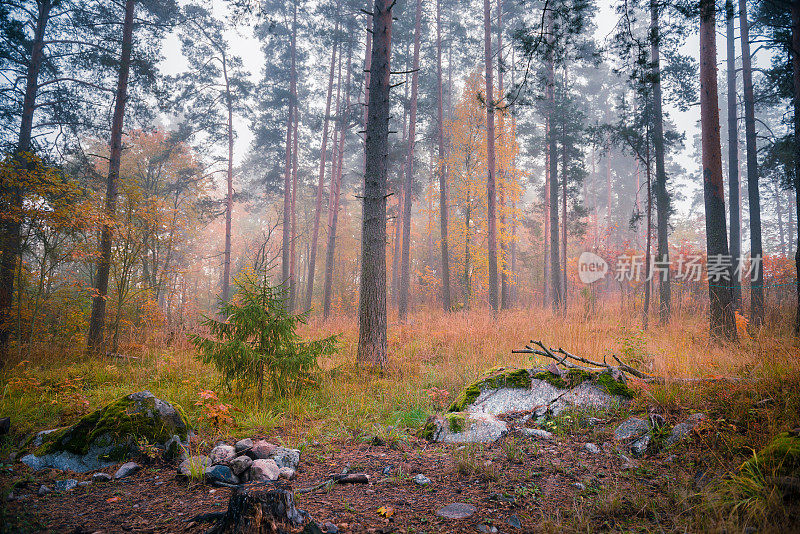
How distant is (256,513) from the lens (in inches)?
70.3

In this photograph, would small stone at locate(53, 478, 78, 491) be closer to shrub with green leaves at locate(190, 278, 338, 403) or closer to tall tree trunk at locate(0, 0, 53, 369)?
shrub with green leaves at locate(190, 278, 338, 403)

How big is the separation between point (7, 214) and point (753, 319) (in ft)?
58.7

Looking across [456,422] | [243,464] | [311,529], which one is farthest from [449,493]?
[243,464]

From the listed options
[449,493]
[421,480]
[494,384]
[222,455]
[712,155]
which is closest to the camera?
[449,493]

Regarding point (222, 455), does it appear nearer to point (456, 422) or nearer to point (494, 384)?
point (456, 422)

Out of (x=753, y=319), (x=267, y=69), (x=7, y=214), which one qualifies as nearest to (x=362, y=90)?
(x=267, y=69)

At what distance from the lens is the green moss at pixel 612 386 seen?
12.0ft

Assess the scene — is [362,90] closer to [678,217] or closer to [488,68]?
[488,68]

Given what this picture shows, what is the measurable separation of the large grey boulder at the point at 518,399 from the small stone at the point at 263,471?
1.52m

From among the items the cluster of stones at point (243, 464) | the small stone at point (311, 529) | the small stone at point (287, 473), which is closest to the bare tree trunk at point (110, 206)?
the cluster of stones at point (243, 464)

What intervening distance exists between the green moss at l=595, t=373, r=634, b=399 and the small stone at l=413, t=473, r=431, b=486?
2.33m

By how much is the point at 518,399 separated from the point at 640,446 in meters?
1.26

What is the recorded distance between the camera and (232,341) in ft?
14.0

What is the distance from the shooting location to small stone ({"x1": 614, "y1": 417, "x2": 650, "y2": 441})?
301 centimetres
